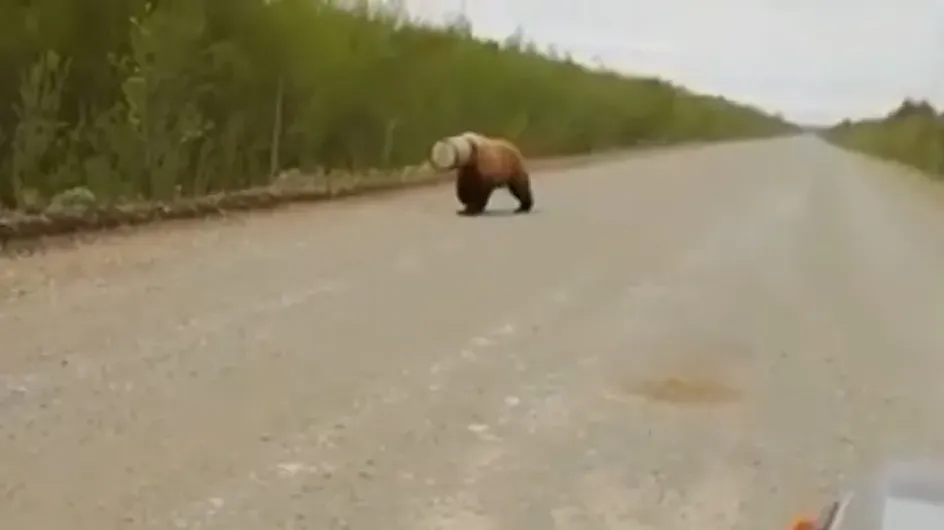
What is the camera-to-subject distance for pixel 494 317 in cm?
475

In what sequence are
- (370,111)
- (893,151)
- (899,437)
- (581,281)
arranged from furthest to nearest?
1. (893,151)
2. (370,111)
3. (581,281)
4. (899,437)

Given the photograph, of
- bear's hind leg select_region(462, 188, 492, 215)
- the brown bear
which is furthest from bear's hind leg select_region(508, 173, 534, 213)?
bear's hind leg select_region(462, 188, 492, 215)

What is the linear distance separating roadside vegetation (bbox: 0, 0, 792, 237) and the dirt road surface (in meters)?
0.79

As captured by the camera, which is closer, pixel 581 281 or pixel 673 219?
pixel 581 281

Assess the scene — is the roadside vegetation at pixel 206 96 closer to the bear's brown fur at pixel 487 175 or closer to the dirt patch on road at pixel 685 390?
the bear's brown fur at pixel 487 175

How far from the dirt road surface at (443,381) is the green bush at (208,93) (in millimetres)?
805

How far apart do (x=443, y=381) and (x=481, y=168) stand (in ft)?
17.5

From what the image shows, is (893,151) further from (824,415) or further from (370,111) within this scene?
(824,415)

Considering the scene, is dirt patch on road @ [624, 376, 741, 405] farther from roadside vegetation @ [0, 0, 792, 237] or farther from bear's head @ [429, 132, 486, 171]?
bear's head @ [429, 132, 486, 171]

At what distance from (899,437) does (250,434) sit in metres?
1.47

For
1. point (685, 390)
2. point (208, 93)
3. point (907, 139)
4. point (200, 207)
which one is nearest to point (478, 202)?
point (208, 93)

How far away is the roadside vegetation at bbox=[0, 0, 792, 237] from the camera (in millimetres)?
6828

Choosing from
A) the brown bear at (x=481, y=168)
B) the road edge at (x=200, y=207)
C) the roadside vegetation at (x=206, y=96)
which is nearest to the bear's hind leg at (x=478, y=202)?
the brown bear at (x=481, y=168)

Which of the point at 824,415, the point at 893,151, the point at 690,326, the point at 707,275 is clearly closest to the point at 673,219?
the point at 707,275
